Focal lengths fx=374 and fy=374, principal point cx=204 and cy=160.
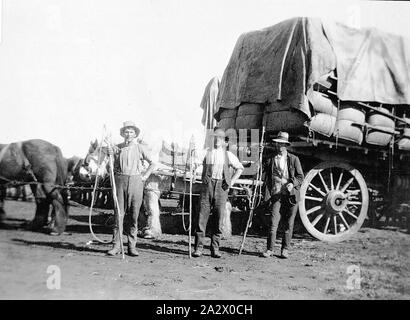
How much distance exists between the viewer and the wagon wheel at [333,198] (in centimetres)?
718

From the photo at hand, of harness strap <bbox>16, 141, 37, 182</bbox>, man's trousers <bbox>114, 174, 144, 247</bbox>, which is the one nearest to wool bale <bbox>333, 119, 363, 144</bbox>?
man's trousers <bbox>114, 174, 144, 247</bbox>

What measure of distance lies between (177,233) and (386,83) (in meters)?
5.18

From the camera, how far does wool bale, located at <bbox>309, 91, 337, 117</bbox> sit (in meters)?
6.63

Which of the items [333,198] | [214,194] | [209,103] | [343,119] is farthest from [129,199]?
[209,103]

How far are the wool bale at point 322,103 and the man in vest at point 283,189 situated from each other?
887 millimetres

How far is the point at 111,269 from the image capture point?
190 inches

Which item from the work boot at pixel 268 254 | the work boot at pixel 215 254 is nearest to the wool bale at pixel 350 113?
the work boot at pixel 268 254

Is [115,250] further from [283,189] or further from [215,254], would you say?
A: [283,189]

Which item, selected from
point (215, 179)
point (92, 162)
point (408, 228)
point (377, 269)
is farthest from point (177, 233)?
point (408, 228)

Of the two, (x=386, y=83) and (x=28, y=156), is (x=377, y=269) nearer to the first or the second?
(x=386, y=83)

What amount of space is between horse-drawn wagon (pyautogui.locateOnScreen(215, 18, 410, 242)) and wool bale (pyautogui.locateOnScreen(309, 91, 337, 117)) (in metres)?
0.02

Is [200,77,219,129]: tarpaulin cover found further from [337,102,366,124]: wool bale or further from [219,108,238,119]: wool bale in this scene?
[337,102,366,124]: wool bale

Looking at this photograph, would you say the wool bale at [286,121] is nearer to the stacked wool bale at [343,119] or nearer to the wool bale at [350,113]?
the stacked wool bale at [343,119]

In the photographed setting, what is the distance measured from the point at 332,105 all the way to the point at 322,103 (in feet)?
0.86
